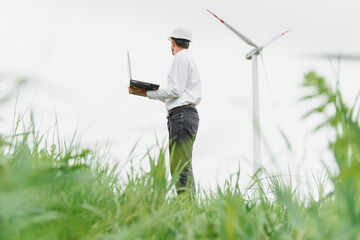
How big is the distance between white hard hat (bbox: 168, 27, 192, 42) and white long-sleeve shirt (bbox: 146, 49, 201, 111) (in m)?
0.27

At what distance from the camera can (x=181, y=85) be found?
12.4 ft

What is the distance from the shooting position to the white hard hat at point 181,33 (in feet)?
13.9

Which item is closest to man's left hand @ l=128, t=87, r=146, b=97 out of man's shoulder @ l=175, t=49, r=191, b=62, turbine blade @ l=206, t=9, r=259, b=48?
man's shoulder @ l=175, t=49, r=191, b=62

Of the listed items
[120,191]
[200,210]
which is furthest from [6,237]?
[200,210]

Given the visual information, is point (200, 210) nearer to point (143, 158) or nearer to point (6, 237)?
point (143, 158)

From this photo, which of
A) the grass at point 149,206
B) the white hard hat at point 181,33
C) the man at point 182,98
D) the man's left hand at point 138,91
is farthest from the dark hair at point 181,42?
the grass at point 149,206

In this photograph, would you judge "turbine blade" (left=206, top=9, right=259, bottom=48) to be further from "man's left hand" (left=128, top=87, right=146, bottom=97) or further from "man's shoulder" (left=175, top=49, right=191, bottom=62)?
"man's left hand" (left=128, top=87, right=146, bottom=97)

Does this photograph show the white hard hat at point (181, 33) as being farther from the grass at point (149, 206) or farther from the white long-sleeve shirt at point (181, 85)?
the grass at point (149, 206)

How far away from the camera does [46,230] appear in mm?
841

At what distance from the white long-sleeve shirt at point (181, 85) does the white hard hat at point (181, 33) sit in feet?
0.88

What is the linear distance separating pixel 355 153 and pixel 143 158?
31.4 inches

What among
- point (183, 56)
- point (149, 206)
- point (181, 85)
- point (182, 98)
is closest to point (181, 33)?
point (183, 56)

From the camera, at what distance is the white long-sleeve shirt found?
3.77 m

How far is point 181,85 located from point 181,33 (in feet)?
2.54
